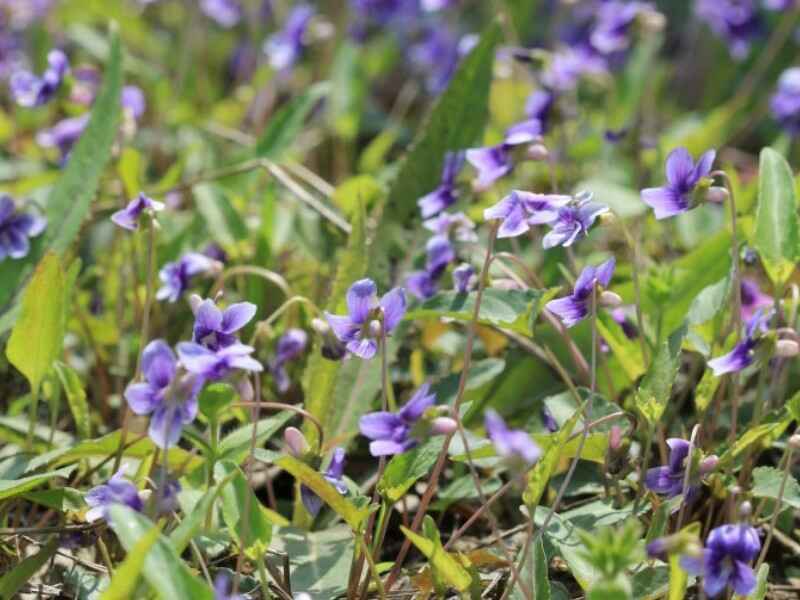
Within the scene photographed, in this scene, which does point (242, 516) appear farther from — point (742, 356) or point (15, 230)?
point (15, 230)

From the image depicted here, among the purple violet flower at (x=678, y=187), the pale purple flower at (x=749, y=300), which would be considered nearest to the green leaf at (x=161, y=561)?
the purple violet flower at (x=678, y=187)

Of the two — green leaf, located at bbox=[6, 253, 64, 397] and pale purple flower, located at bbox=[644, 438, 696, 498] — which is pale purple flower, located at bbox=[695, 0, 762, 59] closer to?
pale purple flower, located at bbox=[644, 438, 696, 498]

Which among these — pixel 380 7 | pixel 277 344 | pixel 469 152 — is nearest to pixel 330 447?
pixel 277 344

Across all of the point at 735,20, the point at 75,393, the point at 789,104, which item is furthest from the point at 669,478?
the point at 735,20

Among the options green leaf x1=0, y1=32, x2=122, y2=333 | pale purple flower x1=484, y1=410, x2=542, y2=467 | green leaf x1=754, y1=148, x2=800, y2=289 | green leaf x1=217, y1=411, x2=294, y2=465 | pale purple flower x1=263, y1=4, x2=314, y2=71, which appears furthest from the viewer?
pale purple flower x1=263, y1=4, x2=314, y2=71

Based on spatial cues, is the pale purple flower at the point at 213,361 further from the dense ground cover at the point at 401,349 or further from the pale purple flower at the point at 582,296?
the pale purple flower at the point at 582,296

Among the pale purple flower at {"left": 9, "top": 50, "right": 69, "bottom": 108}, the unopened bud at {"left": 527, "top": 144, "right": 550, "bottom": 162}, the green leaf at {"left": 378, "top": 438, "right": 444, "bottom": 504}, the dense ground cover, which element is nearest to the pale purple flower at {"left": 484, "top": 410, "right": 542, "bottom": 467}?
the dense ground cover

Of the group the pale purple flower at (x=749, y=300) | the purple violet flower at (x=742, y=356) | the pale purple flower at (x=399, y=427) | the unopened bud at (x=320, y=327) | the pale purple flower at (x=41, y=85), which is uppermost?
the pale purple flower at (x=41, y=85)
